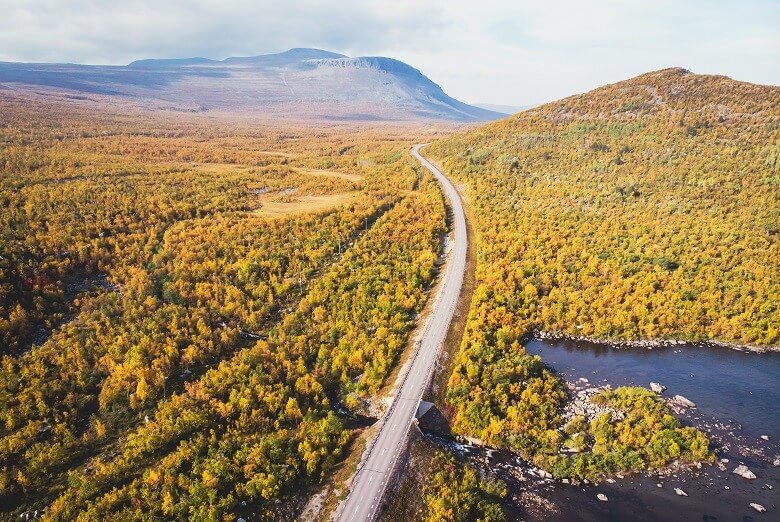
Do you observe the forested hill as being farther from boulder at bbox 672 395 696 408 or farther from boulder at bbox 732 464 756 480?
boulder at bbox 732 464 756 480

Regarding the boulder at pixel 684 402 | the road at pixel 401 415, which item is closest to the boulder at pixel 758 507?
the boulder at pixel 684 402

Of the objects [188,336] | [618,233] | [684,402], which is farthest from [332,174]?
[684,402]

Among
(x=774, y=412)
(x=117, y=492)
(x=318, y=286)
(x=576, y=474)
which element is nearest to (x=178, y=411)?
(x=117, y=492)

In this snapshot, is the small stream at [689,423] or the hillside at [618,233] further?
the hillside at [618,233]

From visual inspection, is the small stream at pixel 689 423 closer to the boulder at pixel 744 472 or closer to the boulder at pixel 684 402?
the boulder at pixel 744 472

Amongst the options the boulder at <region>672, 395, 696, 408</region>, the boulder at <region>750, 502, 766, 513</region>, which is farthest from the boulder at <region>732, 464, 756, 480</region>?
the boulder at <region>672, 395, 696, 408</region>

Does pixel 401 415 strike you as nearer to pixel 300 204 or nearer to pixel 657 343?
pixel 657 343
